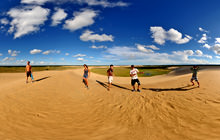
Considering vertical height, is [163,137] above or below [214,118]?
below

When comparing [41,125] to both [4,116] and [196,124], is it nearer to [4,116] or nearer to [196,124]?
[4,116]

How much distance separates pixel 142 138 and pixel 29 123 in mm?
5019

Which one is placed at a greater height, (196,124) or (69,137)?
(196,124)

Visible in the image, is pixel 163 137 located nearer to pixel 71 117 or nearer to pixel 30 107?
pixel 71 117

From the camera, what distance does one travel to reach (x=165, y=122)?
4.87 metres

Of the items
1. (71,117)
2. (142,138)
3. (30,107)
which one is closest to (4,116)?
(30,107)

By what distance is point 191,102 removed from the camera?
650 cm

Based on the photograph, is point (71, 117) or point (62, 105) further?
point (62, 105)

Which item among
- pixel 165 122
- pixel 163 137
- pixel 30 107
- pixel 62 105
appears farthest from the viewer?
pixel 62 105

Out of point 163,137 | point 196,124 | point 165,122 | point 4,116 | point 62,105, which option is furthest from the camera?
point 62,105

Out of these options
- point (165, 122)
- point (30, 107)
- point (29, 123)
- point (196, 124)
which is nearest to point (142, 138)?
point (165, 122)

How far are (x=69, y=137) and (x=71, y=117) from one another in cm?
163

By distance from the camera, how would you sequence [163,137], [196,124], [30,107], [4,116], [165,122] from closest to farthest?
[163,137] → [196,124] → [165,122] → [4,116] → [30,107]

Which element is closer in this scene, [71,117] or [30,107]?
[71,117]
